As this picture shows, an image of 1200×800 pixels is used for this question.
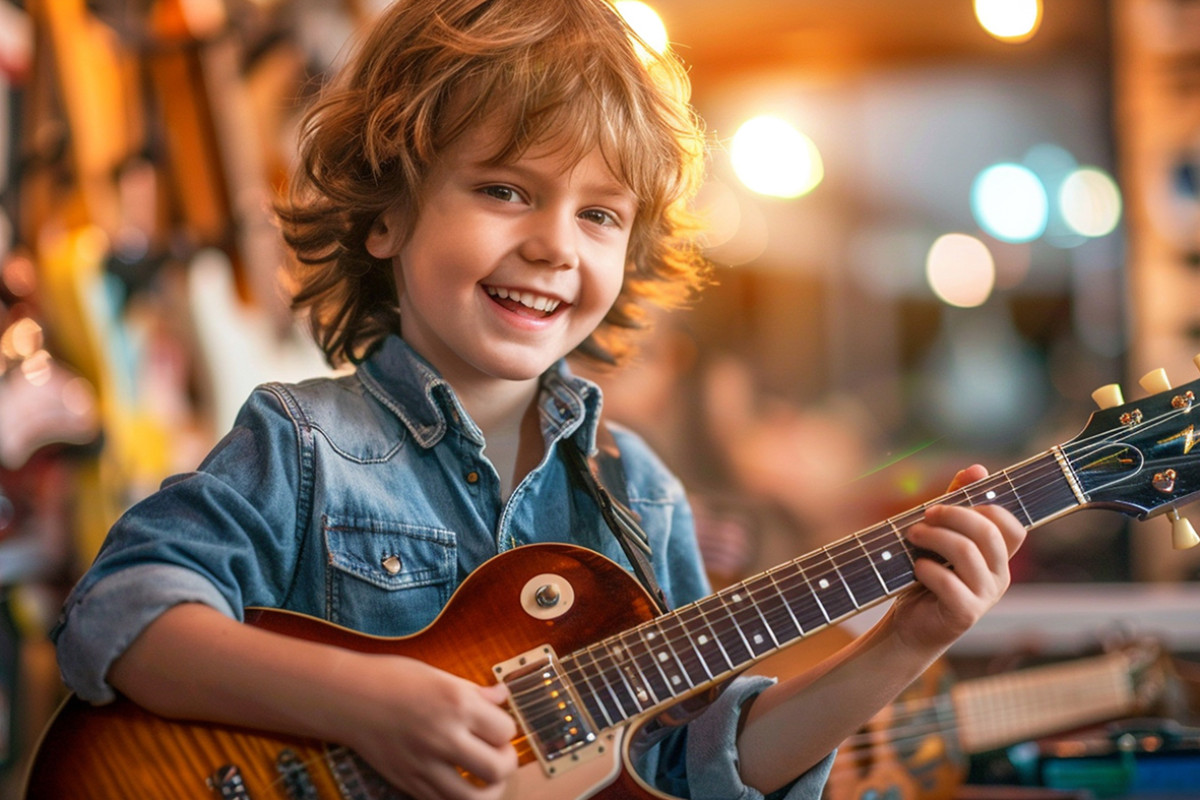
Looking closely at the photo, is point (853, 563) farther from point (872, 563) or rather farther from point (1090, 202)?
point (1090, 202)

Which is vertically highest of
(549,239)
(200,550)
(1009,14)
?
(1009,14)

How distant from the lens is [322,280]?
101cm

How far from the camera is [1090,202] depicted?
119 inches

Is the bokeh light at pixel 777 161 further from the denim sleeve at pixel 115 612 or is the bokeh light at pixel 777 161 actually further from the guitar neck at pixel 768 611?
the denim sleeve at pixel 115 612

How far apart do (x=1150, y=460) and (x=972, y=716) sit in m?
0.83

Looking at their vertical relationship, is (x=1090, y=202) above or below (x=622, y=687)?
above

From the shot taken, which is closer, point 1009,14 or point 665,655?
point 665,655

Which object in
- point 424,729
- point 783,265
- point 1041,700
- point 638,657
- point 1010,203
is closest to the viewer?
point 424,729

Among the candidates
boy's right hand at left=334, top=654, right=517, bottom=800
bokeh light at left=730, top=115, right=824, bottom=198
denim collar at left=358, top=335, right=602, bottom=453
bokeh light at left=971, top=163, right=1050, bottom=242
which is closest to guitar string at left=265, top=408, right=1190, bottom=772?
boy's right hand at left=334, top=654, right=517, bottom=800

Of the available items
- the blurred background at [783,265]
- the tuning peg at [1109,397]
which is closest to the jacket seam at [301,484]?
the blurred background at [783,265]

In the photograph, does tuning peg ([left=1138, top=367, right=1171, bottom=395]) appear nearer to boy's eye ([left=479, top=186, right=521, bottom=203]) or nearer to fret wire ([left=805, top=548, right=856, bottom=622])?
fret wire ([left=805, top=548, right=856, bottom=622])

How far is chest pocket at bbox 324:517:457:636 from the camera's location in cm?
79

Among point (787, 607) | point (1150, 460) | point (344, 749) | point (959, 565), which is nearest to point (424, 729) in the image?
point (344, 749)

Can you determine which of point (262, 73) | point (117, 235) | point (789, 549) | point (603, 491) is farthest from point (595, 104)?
point (262, 73)
